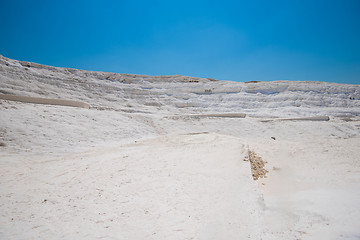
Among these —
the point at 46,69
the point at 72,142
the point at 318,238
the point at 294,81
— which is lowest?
the point at 318,238

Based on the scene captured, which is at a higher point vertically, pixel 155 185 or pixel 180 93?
pixel 180 93

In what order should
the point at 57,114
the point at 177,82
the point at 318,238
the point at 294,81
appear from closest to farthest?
the point at 318,238, the point at 57,114, the point at 294,81, the point at 177,82

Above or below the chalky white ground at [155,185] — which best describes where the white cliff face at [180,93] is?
above

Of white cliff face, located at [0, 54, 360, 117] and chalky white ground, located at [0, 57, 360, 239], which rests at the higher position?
white cliff face, located at [0, 54, 360, 117]

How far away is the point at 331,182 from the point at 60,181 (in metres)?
6.32

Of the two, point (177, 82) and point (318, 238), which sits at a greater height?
point (177, 82)

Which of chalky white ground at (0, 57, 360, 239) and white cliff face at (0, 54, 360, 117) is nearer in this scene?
chalky white ground at (0, 57, 360, 239)

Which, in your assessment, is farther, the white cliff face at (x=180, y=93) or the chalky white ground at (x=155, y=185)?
the white cliff face at (x=180, y=93)

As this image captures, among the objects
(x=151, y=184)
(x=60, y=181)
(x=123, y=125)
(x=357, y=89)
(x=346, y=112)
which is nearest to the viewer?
(x=151, y=184)

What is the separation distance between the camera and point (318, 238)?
9.11 ft

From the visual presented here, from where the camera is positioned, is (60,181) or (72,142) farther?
(72,142)

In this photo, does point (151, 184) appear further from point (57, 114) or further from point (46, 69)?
point (46, 69)

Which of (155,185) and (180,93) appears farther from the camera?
(180,93)

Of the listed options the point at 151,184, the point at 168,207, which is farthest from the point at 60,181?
the point at 168,207
